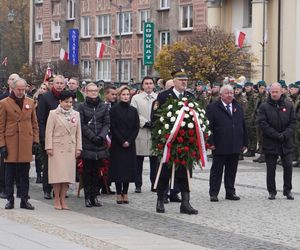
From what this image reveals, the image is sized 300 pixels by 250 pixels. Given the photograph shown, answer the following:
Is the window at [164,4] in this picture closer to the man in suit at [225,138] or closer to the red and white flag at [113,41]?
the red and white flag at [113,41]

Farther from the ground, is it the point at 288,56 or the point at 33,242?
the point at 288,56

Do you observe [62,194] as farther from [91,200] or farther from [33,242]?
[33,242]

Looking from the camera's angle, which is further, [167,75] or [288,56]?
[288,56]

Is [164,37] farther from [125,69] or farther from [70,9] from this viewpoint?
[70,9]

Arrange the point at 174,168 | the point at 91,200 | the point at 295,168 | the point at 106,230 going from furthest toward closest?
the point at 295,168 → the point at 91,200 → the point at 174,168 → the point at 106,230

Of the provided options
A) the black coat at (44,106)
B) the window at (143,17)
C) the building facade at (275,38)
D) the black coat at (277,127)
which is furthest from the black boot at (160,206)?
the window at (143,17)

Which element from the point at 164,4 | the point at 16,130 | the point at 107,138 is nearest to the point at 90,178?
the point at 107,138

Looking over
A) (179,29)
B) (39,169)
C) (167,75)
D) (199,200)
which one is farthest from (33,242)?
(179,29)

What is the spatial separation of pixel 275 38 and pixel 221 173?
30.5m

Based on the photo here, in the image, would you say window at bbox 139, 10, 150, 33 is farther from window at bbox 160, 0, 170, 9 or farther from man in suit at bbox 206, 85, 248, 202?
man in suit at bbox 206, 85, 248, 202

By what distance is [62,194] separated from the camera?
1498cm

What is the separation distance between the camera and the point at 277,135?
16094mm

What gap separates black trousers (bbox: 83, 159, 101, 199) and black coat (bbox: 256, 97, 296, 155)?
3.20 m

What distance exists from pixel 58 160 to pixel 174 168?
1.95 meters
